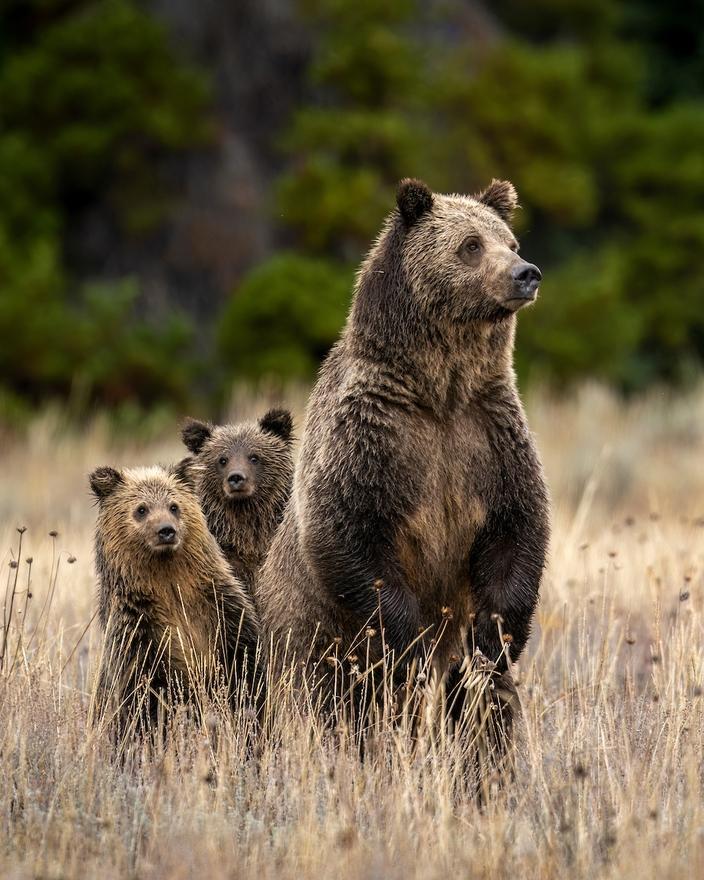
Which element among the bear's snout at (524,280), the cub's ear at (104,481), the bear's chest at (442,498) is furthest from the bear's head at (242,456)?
the bear's snout at (524,280)

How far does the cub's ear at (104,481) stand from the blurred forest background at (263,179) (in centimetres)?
1086

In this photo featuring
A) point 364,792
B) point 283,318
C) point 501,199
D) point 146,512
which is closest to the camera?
point 364,792

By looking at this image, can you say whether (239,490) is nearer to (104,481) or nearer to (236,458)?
(236,458)

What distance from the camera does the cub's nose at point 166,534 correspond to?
19.5 ft

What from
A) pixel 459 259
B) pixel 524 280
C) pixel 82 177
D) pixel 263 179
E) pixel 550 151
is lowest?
pixel 524 280

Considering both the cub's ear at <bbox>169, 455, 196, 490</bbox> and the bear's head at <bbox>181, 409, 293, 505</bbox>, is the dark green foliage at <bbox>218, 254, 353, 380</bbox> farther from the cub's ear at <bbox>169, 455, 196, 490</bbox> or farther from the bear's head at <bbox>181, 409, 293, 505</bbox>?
the cub's ear at <bbox>169, 455, 196, 490</bbox>

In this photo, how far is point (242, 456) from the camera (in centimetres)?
667

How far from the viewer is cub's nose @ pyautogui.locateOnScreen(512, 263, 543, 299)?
515 centimetres

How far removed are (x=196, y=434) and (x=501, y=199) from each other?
2.01 metres

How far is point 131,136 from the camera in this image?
20.0 m

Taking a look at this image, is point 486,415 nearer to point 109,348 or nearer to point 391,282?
point 391,282

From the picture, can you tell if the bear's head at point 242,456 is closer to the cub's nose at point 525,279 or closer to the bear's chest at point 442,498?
the bear's chest at point 442,498

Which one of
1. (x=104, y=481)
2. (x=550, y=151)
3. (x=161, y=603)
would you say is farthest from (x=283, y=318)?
(x=161, y=603)

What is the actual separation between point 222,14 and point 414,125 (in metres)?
3.52
